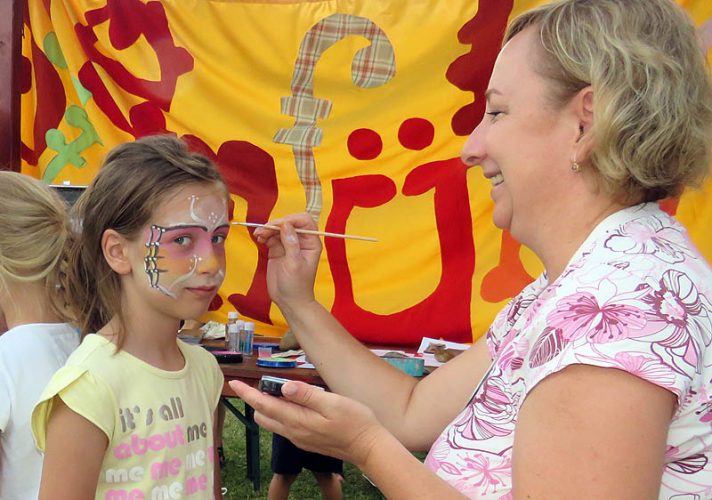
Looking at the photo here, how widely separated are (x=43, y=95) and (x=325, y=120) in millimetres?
1564

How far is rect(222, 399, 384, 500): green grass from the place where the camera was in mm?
4539

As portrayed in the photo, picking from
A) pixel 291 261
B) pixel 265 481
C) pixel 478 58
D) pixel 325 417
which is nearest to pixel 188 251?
pixel 291 261

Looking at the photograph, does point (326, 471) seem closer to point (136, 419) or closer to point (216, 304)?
point (216, 304)

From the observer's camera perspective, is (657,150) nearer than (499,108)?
Yes

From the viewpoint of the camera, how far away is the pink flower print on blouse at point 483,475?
129cm

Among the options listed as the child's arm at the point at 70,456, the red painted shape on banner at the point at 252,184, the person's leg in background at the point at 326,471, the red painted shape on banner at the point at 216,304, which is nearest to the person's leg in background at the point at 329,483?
the person's leg in background at the point at 326,471

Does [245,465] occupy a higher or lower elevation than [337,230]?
lower

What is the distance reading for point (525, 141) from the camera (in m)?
1.32

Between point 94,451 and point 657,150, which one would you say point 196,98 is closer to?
point 94,451

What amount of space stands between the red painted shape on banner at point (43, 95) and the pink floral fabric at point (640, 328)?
147 inches

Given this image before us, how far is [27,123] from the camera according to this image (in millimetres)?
4469

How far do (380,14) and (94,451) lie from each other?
2898mm

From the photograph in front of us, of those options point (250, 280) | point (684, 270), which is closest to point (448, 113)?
point (250, 280)

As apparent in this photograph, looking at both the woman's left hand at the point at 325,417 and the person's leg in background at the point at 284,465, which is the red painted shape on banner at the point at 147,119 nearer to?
the person's leg in background at the point at 284,465
